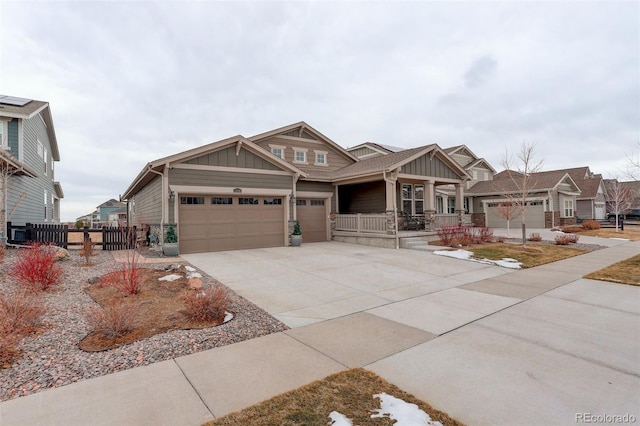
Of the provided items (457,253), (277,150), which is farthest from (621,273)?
(277,150)

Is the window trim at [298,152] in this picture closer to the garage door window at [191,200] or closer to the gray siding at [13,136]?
the garage door window at [191,200]

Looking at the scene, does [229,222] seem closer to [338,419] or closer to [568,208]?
[338,419]

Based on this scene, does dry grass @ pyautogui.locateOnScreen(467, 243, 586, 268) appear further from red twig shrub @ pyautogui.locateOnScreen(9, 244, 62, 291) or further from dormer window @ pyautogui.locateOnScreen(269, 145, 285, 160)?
red twig shrub @ pyautogui.locateOnScreen(9, 244, 62, 291)

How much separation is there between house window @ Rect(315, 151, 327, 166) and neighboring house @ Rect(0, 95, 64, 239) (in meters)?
13.2

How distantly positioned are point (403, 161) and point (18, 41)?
14759 millimetres

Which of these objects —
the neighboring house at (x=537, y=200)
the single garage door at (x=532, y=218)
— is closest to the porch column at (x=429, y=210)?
the neighboring house at (x=537, y=200)

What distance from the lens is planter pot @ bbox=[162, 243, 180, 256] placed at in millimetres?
11227

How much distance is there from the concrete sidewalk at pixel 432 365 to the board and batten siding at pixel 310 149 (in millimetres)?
12362

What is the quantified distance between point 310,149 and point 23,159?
13.8 meters

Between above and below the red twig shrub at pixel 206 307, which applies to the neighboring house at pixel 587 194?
above

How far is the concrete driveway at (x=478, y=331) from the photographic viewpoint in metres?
2.77

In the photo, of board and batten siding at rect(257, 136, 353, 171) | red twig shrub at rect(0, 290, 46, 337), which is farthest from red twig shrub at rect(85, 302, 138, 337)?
board and batten siding at rect(257, 136, 353, 171)

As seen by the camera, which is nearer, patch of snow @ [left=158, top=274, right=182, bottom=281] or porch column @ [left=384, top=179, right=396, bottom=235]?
patch of snow @ [left=158, top=274, right=182, bottom=281]

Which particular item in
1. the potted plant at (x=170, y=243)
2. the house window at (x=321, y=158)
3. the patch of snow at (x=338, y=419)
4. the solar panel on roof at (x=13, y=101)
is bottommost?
the patch of snow at (x=338, y=419)
